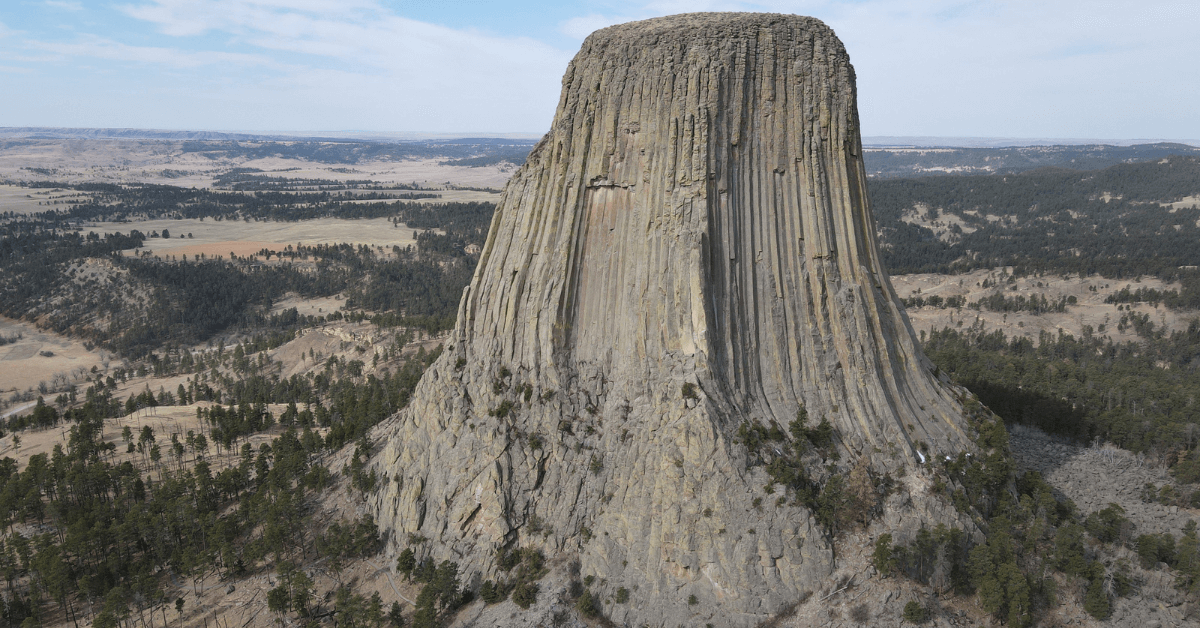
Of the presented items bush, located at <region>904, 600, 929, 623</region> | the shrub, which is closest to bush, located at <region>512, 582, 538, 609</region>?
the shrub

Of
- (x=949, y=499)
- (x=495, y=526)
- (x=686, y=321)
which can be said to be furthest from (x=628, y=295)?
(x=949, y=499)

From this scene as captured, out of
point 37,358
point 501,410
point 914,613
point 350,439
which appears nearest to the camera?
point 914,613

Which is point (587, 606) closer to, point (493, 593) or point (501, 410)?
point (493, 593)

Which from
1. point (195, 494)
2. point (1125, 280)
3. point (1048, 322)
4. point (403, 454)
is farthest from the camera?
point (1125, 280)

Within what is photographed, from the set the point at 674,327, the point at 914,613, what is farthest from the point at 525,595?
the point at 914,613

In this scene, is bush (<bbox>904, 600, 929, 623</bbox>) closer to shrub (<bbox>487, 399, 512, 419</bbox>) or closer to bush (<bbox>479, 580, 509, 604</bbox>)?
bush (<bbox>479, 580, 509, 604</bbox>)

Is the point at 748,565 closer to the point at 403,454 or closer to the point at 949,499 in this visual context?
the point at 949,499
